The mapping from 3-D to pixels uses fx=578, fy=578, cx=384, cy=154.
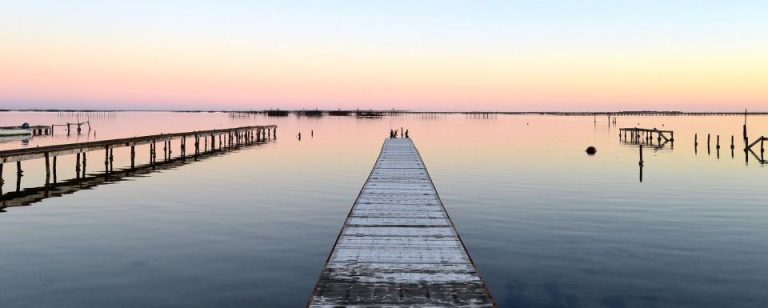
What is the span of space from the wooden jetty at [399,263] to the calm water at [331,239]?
1.38 metres

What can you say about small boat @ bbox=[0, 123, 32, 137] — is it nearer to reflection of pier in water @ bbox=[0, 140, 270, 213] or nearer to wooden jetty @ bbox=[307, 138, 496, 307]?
reflection of pier in water @ bbox=[0, 140, 270, 213]

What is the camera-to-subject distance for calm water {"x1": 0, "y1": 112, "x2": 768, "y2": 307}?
40.9 ft

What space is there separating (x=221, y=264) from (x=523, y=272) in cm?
746

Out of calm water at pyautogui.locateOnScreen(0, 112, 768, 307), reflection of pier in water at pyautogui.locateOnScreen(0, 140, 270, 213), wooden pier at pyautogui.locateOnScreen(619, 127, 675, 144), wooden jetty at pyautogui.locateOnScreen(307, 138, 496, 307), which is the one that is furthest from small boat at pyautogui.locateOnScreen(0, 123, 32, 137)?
wooden pier at pyautogui.locateOnScreen(619, 127, 675, 144)

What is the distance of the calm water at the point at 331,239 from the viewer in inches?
491

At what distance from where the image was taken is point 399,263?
11367 mm

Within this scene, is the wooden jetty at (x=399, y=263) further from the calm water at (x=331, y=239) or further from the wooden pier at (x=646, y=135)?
the wooden pier at (x=646, y=135)

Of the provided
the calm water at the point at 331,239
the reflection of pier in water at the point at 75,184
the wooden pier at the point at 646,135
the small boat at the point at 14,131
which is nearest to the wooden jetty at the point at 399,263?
the calm water at the point at 331,239

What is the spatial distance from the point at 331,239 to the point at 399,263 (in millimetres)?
6727

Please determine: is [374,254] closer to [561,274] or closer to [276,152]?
[561,274]

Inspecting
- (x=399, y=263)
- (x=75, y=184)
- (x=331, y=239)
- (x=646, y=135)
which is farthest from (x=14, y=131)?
(x=646, y=135)

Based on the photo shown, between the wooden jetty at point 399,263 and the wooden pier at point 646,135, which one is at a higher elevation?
the wooden pier at point 646,135

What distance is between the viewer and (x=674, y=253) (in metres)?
15.9

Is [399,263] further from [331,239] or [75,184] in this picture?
[75,184]
